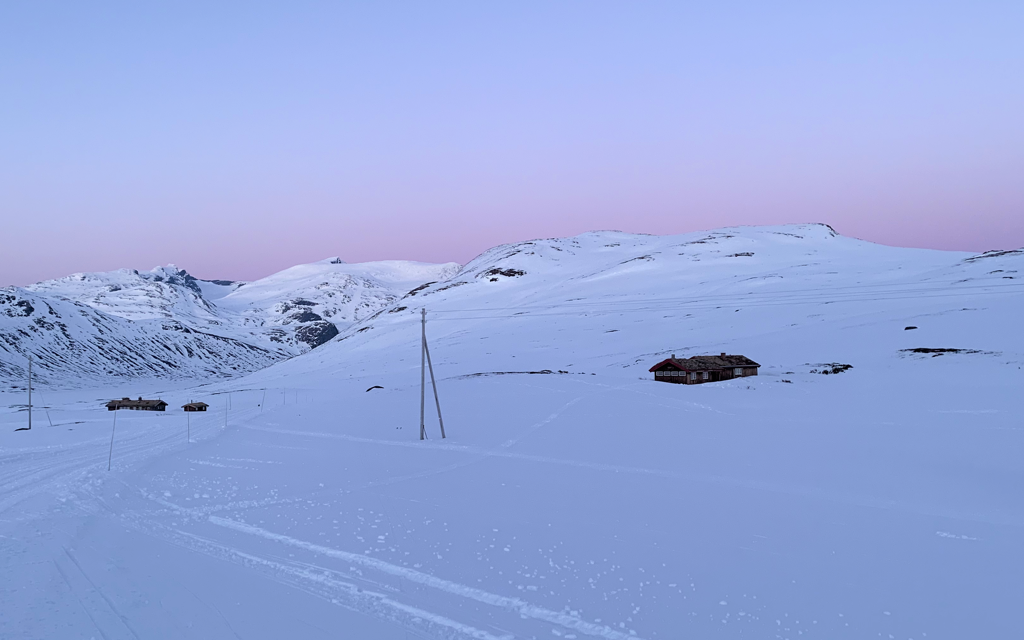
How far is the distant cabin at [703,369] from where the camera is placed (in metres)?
51.0

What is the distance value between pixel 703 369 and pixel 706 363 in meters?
0.94

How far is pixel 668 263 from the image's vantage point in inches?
6619

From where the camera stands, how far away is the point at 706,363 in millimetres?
51688

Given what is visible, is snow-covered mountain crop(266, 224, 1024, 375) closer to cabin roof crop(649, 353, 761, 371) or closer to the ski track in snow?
cabin roof crop(649, 353, 761, 371)

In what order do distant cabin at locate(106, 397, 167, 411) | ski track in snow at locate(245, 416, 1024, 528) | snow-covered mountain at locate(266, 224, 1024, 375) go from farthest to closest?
snow-covered mountain at locate(266, 224, 1024, 375) < distant cabin at locate(106, 397, 167, 411) < ski track in snow at locate(245, 416, 1024, 528)

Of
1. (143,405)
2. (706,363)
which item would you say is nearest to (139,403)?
(143,405)

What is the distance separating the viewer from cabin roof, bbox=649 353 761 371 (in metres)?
51.0

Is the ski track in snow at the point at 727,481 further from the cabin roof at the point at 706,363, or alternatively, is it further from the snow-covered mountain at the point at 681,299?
the snow-covered mountain at the point at 681,299

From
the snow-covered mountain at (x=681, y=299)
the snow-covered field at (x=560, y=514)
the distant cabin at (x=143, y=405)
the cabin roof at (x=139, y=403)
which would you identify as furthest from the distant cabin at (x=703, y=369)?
the cabin roof at (x=139, y=403)

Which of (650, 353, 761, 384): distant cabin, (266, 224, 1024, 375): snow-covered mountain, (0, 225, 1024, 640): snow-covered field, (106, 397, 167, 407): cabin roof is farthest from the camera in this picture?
(266, 224, 1024, 375): snow-covered mountain

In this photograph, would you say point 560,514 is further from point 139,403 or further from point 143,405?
point 139,403

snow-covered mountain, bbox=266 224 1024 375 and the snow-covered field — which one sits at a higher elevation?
snow-covered mountain, bbox=266 224 1024 375

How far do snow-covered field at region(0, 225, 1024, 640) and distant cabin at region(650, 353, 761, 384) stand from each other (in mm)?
3046

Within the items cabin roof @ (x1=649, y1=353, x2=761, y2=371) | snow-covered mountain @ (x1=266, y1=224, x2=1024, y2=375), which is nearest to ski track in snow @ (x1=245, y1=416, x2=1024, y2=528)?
cabin roof @ (x1=649, y1=353, x2=761, y2=371)
